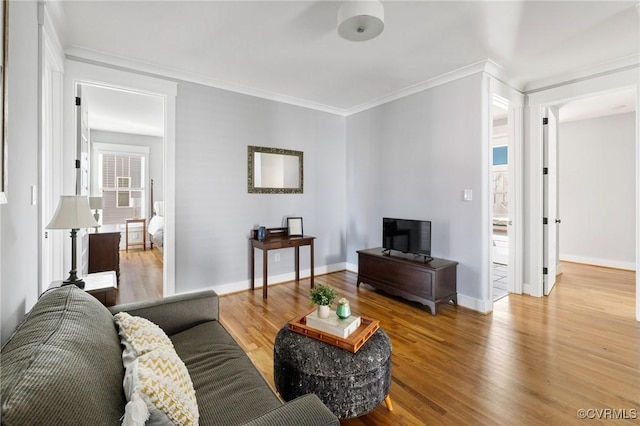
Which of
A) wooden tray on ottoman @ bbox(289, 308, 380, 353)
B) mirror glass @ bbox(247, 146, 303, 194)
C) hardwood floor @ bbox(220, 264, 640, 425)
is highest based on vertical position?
mirror glass @ bbox(247, 146, 303, 194)

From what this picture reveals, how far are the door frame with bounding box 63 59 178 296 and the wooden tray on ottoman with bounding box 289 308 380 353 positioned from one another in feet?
7.41

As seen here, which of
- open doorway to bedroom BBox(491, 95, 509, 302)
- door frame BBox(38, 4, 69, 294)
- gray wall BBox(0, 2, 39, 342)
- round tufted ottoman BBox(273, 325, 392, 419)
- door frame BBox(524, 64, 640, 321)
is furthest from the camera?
open doorway to bedroom BBox(491, 95, 509, 302)

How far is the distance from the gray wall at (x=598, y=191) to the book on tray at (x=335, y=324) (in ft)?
18.9

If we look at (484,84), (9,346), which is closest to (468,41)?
(484,84)

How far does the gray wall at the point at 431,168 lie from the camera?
332 cm

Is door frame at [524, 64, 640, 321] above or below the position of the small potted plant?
above

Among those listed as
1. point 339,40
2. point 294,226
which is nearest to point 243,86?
point 339,40

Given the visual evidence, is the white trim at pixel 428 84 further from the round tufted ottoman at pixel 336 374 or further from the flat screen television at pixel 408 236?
the round tufted ottoman at pixel 336 374

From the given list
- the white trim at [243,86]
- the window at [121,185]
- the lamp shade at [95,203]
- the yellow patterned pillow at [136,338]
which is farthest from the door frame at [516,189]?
the window at [121,185]

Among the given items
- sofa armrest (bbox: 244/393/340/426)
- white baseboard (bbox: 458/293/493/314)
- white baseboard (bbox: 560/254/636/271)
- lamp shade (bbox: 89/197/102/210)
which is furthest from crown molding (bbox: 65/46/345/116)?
white baseboard (bbox: 560/254/636/271)

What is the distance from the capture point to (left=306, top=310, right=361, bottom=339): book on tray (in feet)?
5.44

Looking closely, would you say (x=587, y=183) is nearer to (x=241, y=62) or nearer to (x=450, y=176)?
(x=450, y=176)

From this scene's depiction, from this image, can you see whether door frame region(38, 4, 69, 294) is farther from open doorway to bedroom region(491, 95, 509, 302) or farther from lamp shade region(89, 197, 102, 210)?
open doorway to bedroom region(491, 95, 509, 302)

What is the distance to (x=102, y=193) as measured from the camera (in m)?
6.67
